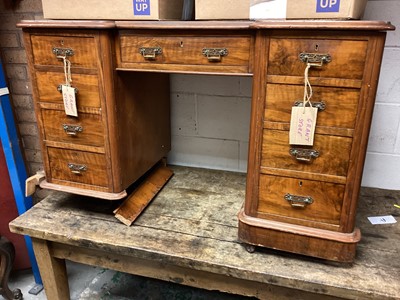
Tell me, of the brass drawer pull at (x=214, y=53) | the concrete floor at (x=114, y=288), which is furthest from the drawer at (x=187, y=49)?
the concrete floor at (x=114, y=288)

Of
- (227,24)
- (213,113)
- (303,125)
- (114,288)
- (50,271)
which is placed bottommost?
(114,288)

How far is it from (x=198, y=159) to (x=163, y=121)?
0.27 metres

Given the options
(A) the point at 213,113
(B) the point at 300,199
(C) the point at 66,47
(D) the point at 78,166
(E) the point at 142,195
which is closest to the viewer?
(B) the point at 300,199

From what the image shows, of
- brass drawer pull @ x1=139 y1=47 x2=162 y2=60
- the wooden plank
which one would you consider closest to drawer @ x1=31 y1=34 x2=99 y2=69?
brass drawer pull @ x1=139 y1=47 x2=162 y2=60

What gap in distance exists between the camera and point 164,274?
121cm

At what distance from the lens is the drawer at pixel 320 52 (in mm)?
891

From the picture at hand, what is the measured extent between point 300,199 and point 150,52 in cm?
63

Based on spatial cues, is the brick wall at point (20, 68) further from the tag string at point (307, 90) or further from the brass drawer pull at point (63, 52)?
the tag string at point (307, 90)

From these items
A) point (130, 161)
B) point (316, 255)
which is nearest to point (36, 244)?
point (130, 161)

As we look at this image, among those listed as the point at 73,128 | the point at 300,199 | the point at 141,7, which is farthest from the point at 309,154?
the point at 73,128

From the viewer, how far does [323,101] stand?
0.95 m

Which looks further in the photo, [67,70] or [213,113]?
[213,113]

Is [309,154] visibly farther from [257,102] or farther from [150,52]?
[150,52]

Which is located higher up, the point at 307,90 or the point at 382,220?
the point at 307,90
